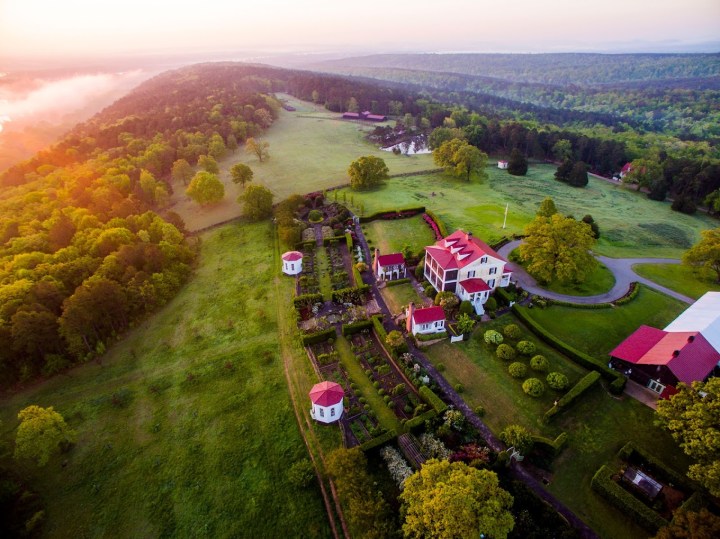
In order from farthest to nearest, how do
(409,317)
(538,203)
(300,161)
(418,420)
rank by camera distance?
(300,161) < (538,203) < (409,317) < (418,420)

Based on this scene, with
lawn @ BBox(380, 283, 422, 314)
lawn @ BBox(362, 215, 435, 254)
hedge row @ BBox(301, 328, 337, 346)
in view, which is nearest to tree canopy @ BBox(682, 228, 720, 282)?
lawn @ BBox(362, 215, 435, 254)

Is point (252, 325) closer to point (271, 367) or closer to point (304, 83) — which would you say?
point (271, 367)

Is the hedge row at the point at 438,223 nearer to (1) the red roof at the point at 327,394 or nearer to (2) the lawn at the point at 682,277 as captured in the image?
(2) the lawn at the point at 682,277

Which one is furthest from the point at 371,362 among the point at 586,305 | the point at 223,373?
the point at 586,305

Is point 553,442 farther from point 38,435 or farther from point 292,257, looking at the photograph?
point 38,435

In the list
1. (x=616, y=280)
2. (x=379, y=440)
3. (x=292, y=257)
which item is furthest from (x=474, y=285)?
(x=292, y=257)

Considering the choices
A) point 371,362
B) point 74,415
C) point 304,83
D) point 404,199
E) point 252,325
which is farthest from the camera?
point 304,83
